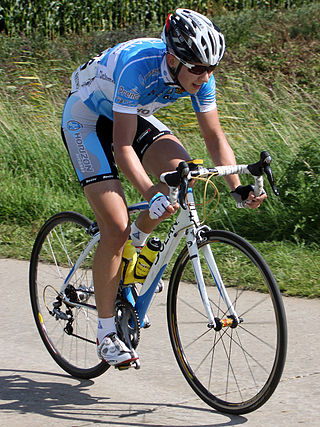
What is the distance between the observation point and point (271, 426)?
369 cm

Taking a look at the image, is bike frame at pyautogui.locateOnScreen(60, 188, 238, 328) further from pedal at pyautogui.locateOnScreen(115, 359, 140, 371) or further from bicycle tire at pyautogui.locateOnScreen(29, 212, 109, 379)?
bicycle tire at pyautogui.locateOnScreen(29, 212, 109, 379)

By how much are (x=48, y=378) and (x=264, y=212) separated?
299cm

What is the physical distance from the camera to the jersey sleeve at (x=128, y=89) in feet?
12.8

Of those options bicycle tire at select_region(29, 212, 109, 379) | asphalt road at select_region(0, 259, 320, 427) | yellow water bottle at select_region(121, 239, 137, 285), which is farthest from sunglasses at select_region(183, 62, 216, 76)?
asphalt road at select_region(0, 259, 320, 427)

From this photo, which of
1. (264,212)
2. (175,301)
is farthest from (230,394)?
(264,212)

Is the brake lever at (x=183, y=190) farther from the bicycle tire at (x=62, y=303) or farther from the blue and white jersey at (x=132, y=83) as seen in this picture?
the bicycle tire at (x=62, y=303)

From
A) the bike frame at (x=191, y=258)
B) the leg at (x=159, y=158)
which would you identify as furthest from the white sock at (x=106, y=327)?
the leg at (x=159, y=158)

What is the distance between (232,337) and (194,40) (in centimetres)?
145

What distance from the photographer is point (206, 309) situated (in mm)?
3850

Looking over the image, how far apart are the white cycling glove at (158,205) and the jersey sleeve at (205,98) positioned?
805mm

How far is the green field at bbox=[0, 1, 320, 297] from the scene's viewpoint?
6.66 m

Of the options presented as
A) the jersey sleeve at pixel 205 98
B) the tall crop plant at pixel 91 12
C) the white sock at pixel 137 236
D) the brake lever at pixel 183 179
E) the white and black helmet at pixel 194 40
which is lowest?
the white sock at pixel 137 236

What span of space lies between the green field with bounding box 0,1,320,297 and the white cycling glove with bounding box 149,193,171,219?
228 cm

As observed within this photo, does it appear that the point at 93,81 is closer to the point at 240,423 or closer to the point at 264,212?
the point at 240,423
